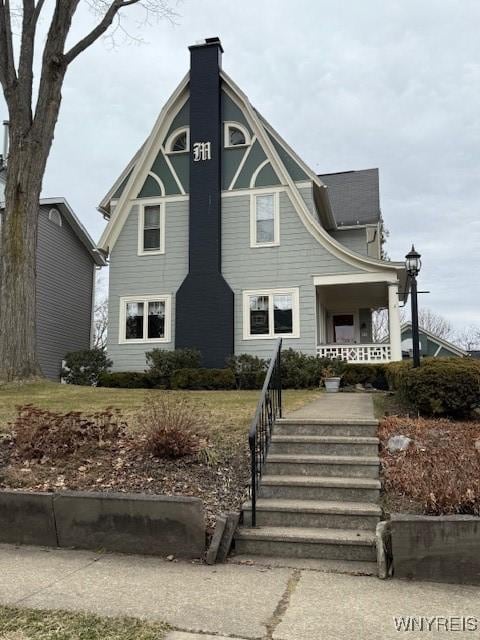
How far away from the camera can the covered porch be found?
1631cm

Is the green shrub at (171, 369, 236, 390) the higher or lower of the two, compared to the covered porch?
lower

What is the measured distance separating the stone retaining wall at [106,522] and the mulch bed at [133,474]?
33cm

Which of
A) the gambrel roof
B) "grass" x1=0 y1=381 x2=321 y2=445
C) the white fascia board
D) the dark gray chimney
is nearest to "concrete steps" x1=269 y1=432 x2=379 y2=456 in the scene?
"grass" x1=0 y1=381 x2=321 y2=445

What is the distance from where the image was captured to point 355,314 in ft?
69.4

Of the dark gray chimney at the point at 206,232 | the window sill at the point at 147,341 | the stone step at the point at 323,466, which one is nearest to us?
the stone step at the point at 323,466

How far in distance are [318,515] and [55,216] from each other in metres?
19.1

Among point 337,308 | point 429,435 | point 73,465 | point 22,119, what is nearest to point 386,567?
point 429,435

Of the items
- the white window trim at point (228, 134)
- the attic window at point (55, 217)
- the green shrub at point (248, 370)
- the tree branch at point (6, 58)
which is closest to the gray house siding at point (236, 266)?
the green shrub at point (248, 370)

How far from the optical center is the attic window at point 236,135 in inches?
697

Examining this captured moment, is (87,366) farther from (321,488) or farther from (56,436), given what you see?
(321,488)

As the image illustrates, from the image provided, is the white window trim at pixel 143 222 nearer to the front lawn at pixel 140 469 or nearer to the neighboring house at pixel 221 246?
the neighboring house at pixel 221 246

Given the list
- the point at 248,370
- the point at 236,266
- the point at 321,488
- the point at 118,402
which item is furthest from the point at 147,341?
the point at 321,488

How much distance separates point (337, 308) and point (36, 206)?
11.7m

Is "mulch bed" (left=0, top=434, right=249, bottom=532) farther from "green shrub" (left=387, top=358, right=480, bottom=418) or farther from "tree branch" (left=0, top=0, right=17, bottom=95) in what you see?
"tree branch" (left=0, top=0, right=17, bottom=95)
